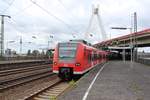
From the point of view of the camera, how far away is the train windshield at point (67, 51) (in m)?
26.9

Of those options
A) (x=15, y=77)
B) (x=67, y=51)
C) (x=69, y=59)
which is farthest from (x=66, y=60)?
(x=15, y=77)

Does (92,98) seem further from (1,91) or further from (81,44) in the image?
(81,44)

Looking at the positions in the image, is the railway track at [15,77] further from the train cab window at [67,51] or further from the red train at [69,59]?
the train cab window at [67,51]

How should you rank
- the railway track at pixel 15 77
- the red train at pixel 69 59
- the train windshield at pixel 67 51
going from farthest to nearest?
the train windshield at pixel 67 51
the red train at pixel 69 59
the railway track at pixel 15 77

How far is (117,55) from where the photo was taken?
113 m

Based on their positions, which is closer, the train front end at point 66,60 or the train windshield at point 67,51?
the train front end at point 66,60

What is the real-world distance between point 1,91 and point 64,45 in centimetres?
902

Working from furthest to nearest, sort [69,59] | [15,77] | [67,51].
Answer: [15,77]
[67,51]
[69,59]

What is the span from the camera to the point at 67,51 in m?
27.1

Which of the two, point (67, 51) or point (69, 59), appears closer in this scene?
point (69, 59)

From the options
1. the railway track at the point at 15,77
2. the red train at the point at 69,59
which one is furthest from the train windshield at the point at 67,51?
the railway track at the point at 15,77

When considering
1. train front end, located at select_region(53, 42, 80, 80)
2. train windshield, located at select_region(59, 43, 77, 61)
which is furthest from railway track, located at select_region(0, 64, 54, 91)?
train windshield, located at select_region(59, 43, 77, 61)

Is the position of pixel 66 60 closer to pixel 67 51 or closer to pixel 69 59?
pixel 69 59

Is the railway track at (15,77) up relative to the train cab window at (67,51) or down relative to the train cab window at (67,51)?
down
